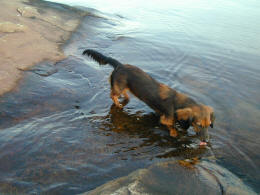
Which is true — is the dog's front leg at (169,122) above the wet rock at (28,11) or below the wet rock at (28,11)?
below

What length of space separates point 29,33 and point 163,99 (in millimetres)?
5609

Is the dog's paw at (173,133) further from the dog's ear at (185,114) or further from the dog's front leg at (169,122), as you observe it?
the dog's ear at (185,114)

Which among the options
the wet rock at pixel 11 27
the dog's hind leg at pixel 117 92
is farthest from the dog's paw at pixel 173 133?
the wet rock at pixel 11 27

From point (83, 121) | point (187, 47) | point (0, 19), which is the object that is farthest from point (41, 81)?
point (187, 47)

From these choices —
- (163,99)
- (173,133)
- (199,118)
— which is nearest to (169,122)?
(173,133)

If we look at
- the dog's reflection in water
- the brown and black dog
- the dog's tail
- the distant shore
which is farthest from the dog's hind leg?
the distant shore

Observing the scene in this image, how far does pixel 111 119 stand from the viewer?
5152mm

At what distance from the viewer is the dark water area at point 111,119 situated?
11.8 ft

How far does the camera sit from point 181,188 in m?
3.02

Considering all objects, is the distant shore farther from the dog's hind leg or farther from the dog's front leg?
the dog's front leg

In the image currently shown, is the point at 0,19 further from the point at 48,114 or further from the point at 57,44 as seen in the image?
the point at 48,114

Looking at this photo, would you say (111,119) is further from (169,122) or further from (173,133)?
(173,133)

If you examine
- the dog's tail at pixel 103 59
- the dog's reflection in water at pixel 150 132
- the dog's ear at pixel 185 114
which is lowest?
the dog's reflection in water at pixel 150 132

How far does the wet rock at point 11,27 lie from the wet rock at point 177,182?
22.4 ft
